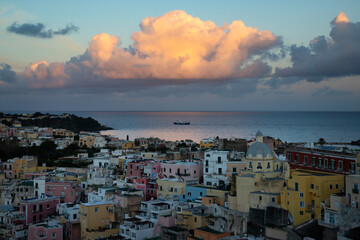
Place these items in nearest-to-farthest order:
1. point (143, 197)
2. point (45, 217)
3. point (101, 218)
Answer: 1. point (101, 218)
2. point (45, 217)
3. point (143, 197)

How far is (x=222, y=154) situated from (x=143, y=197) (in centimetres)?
833

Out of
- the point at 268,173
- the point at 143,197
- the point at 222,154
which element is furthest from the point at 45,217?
the point at 268,173

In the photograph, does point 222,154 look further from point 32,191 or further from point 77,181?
point 32,191

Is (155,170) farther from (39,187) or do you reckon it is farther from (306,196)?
(306,196)

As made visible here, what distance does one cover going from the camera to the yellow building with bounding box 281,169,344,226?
27219mm

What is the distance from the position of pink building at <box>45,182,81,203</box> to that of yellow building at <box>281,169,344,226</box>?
69.4 feet

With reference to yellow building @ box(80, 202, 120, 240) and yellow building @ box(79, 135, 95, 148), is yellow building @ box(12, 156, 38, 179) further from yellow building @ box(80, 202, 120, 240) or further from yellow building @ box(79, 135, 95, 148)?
yellow building @ box(79, 135, 95, 148)

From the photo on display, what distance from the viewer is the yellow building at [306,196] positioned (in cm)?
2722

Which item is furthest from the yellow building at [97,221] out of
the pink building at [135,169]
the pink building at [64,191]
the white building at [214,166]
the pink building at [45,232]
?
the pink building at [135,169]

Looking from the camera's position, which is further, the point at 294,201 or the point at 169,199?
the point at 169,199

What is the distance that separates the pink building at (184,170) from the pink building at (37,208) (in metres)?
11.0

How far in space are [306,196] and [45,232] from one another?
18393 mm

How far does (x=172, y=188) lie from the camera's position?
120 feet

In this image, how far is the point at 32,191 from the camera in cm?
4069
